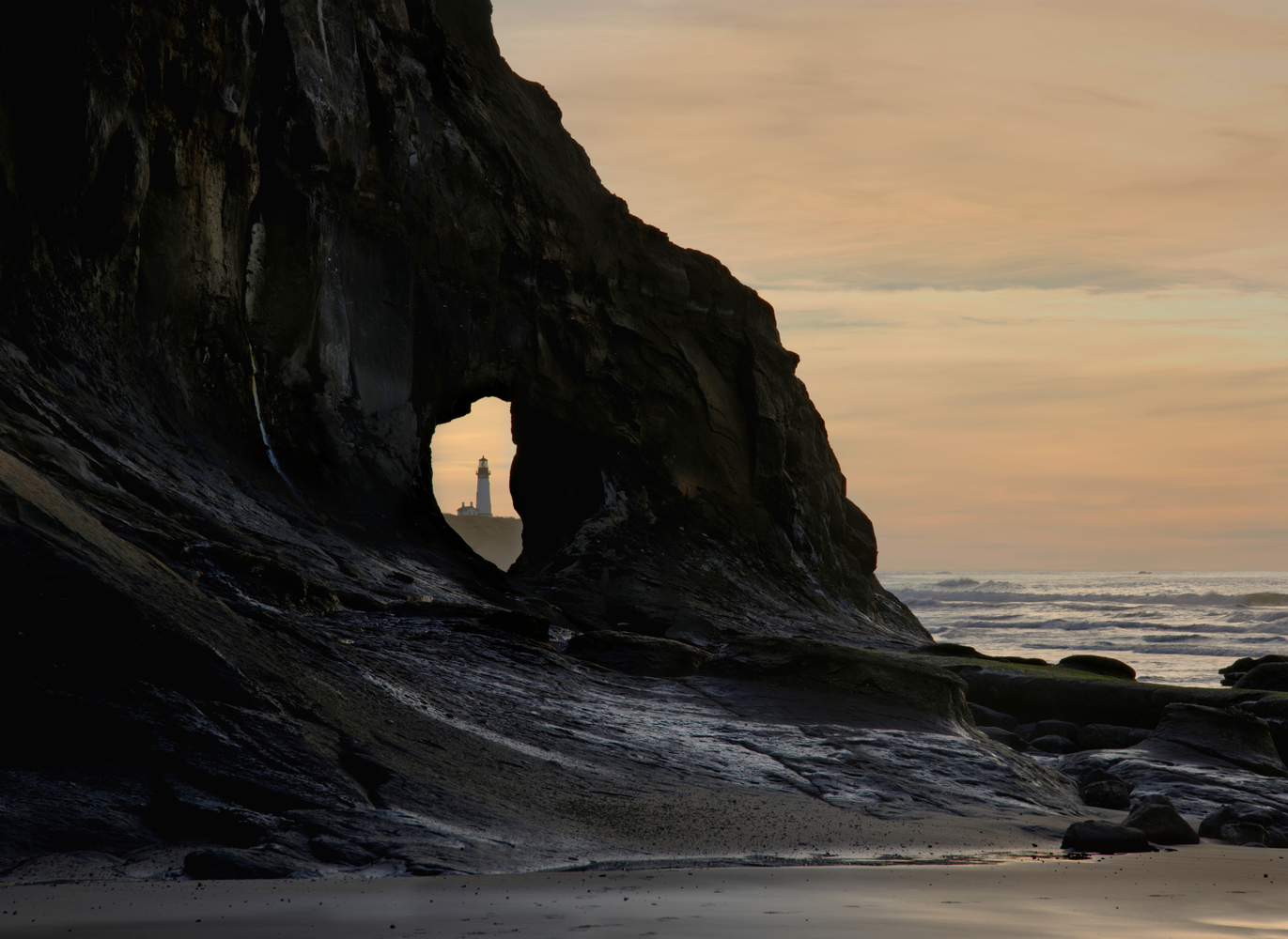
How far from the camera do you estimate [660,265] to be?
31.0 meters

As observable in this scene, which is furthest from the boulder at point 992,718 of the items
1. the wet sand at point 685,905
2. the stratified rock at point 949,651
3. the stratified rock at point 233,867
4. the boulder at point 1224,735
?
the stratified rock at point 233,867

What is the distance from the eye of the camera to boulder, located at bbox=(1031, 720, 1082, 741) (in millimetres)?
18733

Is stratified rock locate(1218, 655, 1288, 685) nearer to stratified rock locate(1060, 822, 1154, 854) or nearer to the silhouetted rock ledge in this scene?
the silhouetted rock ledge

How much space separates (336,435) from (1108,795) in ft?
48.9

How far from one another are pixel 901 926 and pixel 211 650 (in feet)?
18.1

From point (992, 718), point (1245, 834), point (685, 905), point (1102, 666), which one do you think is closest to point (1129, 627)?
point (1102, 666)

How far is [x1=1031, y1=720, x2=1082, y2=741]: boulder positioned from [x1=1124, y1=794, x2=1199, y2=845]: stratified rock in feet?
29.2

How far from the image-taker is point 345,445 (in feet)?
72.4

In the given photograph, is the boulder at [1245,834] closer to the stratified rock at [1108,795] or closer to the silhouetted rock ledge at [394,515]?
the silhouetted rock ledge at [394,515]

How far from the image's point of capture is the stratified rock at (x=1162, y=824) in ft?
31.7

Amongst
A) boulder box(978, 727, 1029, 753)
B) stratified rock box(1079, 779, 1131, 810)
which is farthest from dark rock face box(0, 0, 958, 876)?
boulder box(978, 727, 1029, 753)

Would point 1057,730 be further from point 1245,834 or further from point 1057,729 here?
point 1245,834

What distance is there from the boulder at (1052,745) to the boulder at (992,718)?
7.24 feet

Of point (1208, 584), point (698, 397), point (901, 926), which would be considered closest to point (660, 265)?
point (698, 397)
